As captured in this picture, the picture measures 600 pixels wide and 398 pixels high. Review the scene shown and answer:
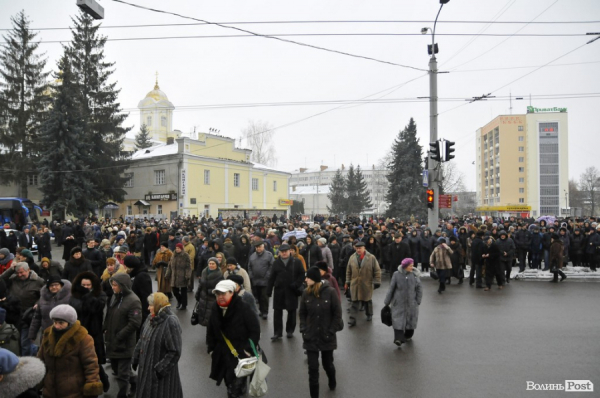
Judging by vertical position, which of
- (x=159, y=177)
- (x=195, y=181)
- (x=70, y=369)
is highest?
(x=159, y=177)

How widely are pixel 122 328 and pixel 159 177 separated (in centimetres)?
4025

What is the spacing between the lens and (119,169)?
133 feet

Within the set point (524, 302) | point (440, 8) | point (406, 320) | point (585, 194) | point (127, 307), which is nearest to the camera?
point (127, 307)

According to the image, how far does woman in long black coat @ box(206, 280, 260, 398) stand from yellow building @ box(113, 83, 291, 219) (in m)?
32.9

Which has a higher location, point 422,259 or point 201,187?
point 201,187

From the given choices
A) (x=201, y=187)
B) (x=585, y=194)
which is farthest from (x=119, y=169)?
(x=585, y=194)

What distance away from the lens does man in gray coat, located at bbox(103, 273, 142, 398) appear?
5445mm

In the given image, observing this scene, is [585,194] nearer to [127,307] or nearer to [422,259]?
[422,259]

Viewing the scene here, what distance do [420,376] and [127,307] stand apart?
430cm

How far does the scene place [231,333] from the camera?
4.80m

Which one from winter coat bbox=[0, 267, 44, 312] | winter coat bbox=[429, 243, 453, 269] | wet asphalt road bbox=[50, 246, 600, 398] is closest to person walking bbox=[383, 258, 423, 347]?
wet asphalt road bbox=[50, 246, 600, 398]

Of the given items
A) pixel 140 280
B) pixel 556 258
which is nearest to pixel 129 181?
pixel 556 258

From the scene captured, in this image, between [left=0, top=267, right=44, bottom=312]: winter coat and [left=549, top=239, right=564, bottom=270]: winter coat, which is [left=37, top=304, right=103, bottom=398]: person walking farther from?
[left=549, top=239, right=564, bottom=270]: winter coat

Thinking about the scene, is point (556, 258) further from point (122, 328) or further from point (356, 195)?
point (356, 195)
